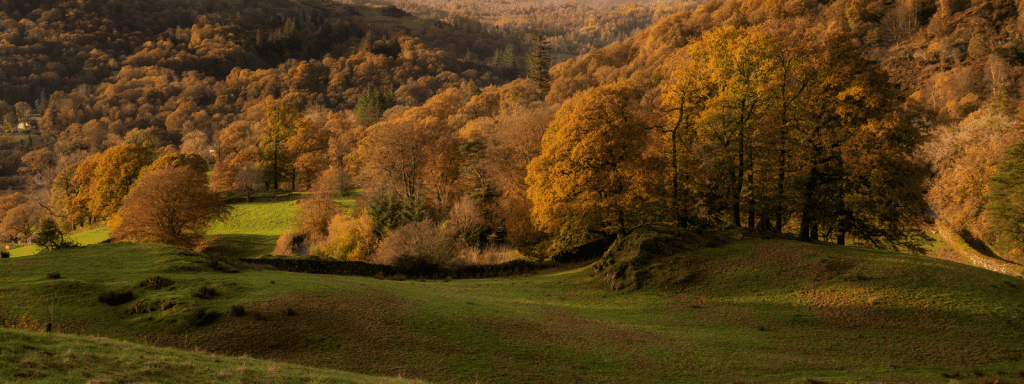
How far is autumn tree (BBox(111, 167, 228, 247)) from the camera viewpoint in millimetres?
46438

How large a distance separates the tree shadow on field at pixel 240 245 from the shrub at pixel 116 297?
32.9m

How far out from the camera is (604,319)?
20.3m

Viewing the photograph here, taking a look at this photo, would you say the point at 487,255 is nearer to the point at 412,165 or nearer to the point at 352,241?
the point at 352,241


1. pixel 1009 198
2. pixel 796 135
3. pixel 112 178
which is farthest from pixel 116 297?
pixel 112 178

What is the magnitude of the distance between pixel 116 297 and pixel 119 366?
10992 mm

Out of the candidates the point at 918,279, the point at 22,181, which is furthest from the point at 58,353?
the point at 22,181

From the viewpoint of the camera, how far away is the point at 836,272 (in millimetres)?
22625

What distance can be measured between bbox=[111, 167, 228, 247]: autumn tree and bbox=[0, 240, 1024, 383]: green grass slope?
2419 cm

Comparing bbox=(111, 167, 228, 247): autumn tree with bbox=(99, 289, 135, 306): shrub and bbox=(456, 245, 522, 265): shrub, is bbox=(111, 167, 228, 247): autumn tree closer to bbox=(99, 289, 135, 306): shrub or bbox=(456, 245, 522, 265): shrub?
bbox=(456, 245, 522, 265): shrub

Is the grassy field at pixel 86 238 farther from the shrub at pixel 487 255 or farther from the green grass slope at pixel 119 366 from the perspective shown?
the green grass slope at pixel 119 366

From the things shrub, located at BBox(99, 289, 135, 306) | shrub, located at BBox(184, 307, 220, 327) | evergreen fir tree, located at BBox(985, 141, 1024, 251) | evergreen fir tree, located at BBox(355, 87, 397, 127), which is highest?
evergreen fir tree, located at BBox(355, 87, 397, 127)

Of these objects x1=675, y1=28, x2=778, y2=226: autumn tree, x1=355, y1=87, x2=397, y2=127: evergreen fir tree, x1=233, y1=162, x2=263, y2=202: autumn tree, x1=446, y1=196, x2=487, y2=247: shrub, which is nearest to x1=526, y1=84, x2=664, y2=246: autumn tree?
x1=675, y1=28, x2=778, y2=226: autumn tree

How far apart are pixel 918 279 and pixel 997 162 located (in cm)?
2733

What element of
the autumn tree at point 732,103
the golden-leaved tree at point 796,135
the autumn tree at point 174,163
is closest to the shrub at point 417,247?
the golden-leaved tree at point 796,135
